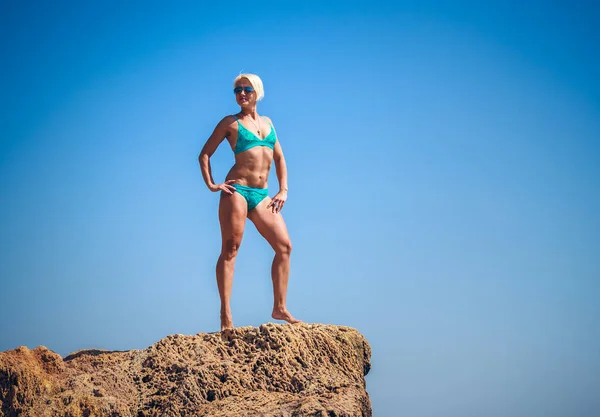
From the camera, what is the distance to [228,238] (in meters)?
10.8

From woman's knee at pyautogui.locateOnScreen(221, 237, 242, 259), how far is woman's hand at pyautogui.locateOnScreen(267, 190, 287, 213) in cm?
66

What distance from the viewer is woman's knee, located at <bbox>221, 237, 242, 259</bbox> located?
427 inches

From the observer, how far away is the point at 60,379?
30.3ft

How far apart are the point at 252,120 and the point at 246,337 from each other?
290 cm

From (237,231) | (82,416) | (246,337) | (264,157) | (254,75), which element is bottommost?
(82,416)

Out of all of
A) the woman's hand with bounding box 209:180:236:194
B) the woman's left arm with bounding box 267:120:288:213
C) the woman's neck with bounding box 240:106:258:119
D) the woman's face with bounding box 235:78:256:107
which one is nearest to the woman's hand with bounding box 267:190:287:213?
the woman's left arm with bounding box 267:120:288:213

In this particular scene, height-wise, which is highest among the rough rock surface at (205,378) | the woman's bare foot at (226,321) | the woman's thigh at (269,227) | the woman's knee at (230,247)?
the woman's thigh at (269,227)

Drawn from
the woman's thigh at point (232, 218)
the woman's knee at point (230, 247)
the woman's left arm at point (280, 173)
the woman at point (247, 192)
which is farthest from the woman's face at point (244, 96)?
the woman's knee at point (230, 247)

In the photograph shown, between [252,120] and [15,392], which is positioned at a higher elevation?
[252,120]

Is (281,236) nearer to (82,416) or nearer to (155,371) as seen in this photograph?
(155,371)

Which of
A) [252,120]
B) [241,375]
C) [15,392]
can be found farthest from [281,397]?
[252,120]

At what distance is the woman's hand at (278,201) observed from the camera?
11227mm

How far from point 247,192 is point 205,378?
8.57 feet

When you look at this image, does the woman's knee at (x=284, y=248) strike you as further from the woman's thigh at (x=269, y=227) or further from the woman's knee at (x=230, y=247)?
the woman's knee at (x=230, y=247)
